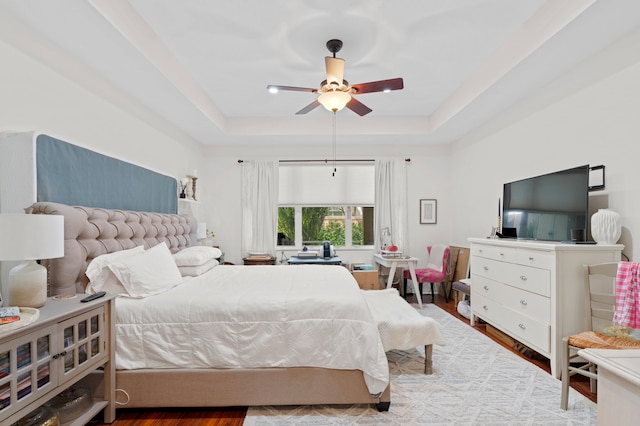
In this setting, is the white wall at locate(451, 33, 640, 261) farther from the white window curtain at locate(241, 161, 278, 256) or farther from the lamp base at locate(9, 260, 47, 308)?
the lamp base at locate(9, 260, 47, 308)

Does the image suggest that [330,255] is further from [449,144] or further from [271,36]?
[271,36]

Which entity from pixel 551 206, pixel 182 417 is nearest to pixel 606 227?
pixel 551 206

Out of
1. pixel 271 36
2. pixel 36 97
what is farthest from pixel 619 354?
pixel 36 97

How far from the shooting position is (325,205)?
5.65 meters

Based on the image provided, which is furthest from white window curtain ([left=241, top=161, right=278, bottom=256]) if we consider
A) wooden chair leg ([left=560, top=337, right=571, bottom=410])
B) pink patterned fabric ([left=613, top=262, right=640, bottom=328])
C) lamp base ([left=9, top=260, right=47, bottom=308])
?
pink patterned fabric ([left=613, top=262, right=640, bottom=328])

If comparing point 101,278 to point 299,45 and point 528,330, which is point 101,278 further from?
point 528,330

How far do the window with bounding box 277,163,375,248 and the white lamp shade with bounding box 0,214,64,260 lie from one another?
13.3ft

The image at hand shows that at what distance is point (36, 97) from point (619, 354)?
3469 millimetres

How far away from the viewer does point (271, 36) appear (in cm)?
280

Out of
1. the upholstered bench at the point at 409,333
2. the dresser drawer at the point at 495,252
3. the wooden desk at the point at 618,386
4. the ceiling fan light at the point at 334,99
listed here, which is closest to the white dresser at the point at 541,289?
the dresser drawer at the point at 495,252

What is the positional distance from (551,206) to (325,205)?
3.38 m

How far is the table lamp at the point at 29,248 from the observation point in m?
1.46

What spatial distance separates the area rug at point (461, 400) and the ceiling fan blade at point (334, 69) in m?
2.45

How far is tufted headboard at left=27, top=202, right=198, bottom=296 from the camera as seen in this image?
2.08 m
